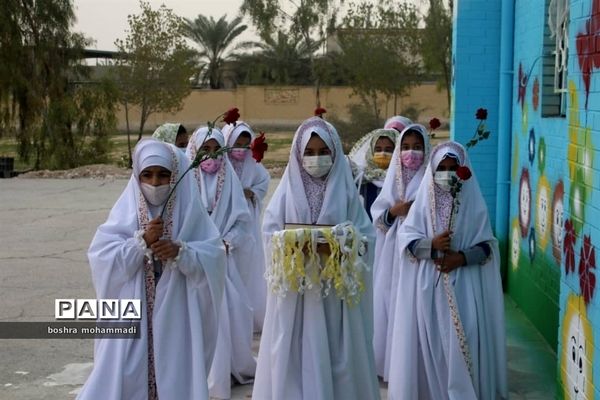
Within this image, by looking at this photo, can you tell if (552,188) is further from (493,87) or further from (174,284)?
(174,284)

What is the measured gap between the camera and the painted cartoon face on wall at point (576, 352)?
464cm

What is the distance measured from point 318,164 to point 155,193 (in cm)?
106

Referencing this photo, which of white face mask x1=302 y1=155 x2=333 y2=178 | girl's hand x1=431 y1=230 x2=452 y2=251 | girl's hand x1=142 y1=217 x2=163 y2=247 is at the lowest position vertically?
girl's hand x1=431 y1=230 x2=452 y2=251

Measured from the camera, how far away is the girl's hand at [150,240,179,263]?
15.3ft

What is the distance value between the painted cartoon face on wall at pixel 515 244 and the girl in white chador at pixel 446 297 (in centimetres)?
288

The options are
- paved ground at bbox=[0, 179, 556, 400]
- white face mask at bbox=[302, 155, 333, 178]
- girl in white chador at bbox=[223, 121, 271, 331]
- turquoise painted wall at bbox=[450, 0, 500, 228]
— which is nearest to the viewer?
white face mask at bbox=[302, 155, 333, 178]

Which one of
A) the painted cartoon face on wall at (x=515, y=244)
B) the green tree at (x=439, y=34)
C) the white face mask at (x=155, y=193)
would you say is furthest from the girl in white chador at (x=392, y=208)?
the green tree at (x=439, y=34)

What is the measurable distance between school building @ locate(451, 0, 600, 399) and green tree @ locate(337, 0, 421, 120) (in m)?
22.9

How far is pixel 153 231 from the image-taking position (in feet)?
15.3

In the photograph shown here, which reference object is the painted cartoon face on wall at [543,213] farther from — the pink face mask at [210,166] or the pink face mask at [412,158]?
the pink face mask at [210,166]

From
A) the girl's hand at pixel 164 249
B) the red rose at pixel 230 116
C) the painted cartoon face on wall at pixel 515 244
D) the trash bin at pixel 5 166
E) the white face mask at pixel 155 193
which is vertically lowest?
the trash bin at pixel 5 166

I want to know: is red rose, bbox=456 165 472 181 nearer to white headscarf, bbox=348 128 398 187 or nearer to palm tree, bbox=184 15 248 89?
white headscarf, bbox=348 128 398 187

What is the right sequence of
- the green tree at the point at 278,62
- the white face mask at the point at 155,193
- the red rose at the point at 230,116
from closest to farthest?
the white face mask at the point at 155,193
the red rose at the point at 230,116
the green tree at the point at 278,62

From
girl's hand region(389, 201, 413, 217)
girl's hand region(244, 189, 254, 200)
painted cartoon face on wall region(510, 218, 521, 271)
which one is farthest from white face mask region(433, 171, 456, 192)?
painted cartoon face on wall region(510, 218, 521, 271)
